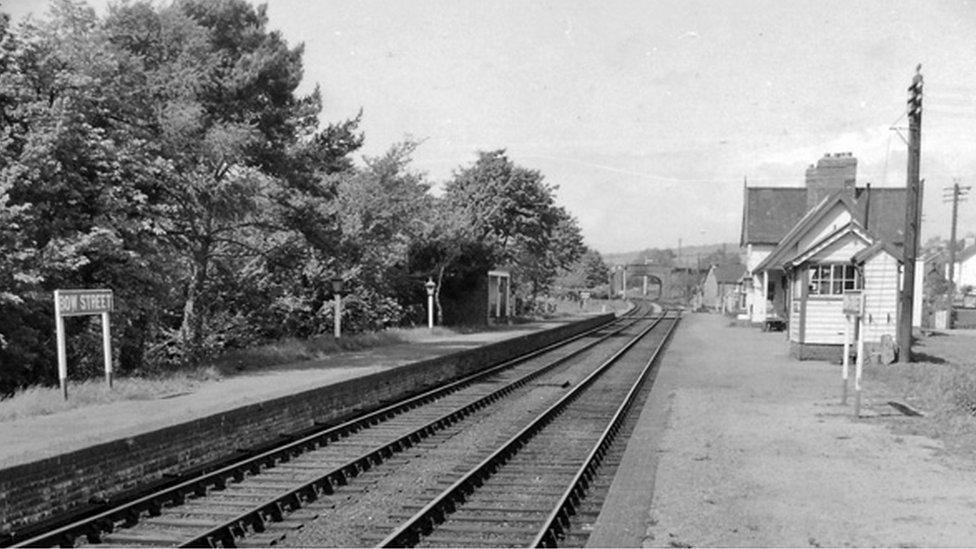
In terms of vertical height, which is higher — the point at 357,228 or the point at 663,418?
the point at 357,228

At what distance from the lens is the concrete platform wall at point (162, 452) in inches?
315

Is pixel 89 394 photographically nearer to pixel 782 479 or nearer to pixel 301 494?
pixel 301 494

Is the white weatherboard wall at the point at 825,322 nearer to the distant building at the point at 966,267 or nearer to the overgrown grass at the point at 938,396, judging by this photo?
the overgrown grass at the point at 938,396

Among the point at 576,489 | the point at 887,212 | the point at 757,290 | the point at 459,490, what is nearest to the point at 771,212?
the point at 887,212

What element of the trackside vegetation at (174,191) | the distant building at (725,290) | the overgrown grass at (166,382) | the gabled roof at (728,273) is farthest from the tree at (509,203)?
the gabled roof at (728,273)

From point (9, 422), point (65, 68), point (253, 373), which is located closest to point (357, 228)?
point (253, 373)

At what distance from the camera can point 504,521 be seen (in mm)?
8484

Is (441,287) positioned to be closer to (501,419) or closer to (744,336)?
(744,336)

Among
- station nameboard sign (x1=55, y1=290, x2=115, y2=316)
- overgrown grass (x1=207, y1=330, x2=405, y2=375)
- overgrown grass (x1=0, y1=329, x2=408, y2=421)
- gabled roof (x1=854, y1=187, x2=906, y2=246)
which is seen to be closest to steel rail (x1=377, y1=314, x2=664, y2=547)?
overgrown grass (x1=0, y1=329, x2=408, y2=421)

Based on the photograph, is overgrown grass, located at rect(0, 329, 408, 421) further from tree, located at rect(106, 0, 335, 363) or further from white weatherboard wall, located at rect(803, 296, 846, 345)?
white weatherboard wall, located at rect(803, 296, 846, 345)

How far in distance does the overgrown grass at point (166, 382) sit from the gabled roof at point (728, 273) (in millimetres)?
61026

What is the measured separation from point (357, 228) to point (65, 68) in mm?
16701

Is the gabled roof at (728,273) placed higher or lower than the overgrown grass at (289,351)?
higher

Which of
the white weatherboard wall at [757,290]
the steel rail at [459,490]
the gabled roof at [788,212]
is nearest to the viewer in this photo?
the steel rail at [459,490]
